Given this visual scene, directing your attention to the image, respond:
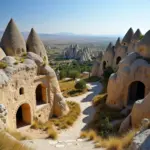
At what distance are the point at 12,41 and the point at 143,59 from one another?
362 inches

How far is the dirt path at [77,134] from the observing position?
27.1 feet

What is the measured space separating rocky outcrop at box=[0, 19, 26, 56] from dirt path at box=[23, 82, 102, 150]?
20.1 ft

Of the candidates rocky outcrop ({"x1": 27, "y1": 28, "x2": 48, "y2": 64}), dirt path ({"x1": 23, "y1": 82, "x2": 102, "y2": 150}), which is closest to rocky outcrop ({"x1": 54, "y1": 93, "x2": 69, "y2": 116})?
dirt path ({"x1": 23, "y1": 82, "x2": 102, "y2": 150})

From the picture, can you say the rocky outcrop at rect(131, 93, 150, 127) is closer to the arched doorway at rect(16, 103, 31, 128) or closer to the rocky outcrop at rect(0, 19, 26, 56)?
the arched doorway at rect(16, 103, 31, 128)

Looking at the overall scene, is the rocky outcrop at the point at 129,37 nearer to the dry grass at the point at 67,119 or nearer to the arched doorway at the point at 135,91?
the arched doorway at the point at 135,91

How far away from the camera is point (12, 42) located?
13.9 meters

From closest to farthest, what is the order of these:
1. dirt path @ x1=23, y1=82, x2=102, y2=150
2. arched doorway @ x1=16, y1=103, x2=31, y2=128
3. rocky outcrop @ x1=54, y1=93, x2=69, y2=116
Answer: dirt path @ x1=23, y1=82, x2=102, y2=150, arched doorway @ x1=16, y1=103, x2=31, y2=128, rocky outcrop @ x1=54, y1=93, x2=69, y2=116

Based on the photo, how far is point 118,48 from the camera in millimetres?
26531

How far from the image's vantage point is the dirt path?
8.26 meters

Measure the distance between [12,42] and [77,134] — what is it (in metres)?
7.50

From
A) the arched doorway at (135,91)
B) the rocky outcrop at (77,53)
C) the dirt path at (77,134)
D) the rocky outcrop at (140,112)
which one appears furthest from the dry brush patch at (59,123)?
the rocky outcrop at (77,53)

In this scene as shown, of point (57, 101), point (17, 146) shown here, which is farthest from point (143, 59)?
point (17, 146)

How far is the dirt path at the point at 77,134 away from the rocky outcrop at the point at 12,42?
6.11m

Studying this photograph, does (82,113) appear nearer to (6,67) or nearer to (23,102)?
(23,102)
